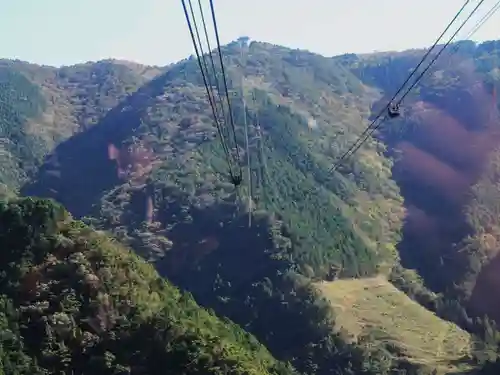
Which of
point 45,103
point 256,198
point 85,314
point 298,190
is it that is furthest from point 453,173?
point 45,103

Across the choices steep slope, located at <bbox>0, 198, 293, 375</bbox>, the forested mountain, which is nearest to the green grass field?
the forested mountain

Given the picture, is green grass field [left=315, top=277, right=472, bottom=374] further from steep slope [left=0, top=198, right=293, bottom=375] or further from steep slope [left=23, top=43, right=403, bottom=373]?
steep slope [left=0, top=198, right=293, bottom=375]

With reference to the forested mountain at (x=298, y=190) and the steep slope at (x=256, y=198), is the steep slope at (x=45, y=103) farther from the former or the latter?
the steep slope at (x=256, y=198)

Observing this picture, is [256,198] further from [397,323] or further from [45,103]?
[45,103]

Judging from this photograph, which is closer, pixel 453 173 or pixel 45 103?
pixel 453 173

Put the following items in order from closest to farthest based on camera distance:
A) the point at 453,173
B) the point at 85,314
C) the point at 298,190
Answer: the point at 85,314
the point at 298,190
the point at 453,173

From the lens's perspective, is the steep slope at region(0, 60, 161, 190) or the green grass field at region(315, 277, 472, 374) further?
the steep slope at region(0, 60, 161, 190)
